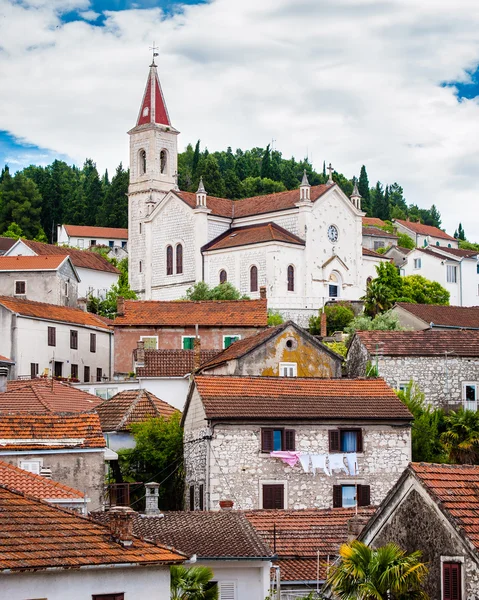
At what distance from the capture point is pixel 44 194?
166 metres

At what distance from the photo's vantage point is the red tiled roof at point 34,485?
87.7ft

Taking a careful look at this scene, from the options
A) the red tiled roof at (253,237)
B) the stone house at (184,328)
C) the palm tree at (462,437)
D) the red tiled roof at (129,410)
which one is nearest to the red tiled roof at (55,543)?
the red tiled roof at (129,410)

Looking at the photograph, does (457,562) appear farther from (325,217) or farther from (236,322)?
(325,217)

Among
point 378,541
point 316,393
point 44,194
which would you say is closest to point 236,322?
point 316,393

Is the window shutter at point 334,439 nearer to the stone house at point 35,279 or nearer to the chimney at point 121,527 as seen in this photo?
the chimney at point 121,527

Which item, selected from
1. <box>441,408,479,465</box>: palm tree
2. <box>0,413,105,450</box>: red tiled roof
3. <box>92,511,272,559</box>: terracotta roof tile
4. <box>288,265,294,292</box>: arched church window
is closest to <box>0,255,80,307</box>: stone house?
<box>288,265,294,292</box>: arched church window

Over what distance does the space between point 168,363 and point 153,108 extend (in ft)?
222

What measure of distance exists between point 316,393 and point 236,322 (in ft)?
70.8

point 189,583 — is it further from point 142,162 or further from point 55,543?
point 142,162

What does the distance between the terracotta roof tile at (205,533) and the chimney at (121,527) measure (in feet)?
17.0

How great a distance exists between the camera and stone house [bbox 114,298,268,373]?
66.4 metres

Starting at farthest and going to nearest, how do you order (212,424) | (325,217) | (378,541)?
1. (325,217)
2. (212,424)
3. (378,541)

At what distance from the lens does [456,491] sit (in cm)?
2220

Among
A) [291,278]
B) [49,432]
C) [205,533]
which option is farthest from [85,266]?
[205,533]
